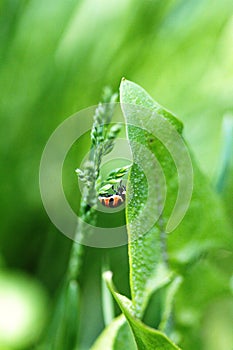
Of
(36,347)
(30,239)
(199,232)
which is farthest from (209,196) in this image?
(30,239)

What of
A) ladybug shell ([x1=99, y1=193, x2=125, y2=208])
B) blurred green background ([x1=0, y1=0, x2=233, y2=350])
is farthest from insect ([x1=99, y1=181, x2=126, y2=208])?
blurred green background ([x1=0, y1=0, x2=233, y2=350])

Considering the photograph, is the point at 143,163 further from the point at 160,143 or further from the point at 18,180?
the point at 18,180

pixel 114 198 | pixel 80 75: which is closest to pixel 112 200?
pixel 114 198

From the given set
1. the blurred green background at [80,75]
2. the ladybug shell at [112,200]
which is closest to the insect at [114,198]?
the ladybug shell at [112,200]

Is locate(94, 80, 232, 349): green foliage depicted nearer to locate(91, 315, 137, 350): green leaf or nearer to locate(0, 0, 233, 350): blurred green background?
locate(91, 315, 137, 350): green leaf

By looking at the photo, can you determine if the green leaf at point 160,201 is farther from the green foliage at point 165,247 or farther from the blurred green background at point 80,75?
the blurred green background at point 80,75

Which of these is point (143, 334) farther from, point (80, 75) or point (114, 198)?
point (80, 75)
